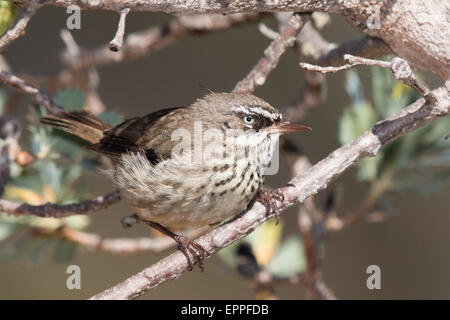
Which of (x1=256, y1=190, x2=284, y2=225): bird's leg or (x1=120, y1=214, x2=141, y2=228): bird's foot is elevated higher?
(x1=120, y1=214, x2=141, y2=228): bird's foot

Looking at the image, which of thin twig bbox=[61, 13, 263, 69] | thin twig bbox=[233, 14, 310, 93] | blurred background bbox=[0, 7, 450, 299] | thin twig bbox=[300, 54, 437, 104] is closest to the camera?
thin twig bbox=[300, 54, 437, 104]

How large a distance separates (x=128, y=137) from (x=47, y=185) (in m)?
0.53

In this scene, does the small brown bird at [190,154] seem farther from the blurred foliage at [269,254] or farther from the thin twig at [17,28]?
the thin twig at [17,28]

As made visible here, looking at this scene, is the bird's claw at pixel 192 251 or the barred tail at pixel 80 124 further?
the barred tail at pixel 80 124

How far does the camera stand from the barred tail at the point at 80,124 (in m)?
3.17

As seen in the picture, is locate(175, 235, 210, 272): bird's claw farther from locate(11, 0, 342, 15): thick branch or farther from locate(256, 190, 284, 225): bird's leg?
locate(11, 0, 342, 15): thick branch

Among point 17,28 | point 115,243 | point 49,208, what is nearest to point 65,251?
point 115,243

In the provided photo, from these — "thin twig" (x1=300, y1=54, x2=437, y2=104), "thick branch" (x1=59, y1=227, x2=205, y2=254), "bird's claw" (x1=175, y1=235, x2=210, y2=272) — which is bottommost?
"bird's claw" (x1=175, y1=235, x2=210, y2=272)

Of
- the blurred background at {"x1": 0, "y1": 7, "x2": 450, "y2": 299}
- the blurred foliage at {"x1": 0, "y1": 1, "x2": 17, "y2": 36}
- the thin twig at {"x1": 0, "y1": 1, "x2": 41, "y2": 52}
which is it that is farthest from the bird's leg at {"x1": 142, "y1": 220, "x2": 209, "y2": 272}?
the blurred background at {"x1": 0, "y1": 7, "x2": 450, "y2": 299}

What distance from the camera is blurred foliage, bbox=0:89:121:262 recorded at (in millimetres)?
3096

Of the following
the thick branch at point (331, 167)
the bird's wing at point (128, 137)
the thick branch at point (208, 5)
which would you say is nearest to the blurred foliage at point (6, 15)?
the thick branch at point (208, 5)

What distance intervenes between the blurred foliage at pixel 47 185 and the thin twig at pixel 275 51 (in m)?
0.67

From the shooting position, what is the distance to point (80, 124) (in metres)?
3.38

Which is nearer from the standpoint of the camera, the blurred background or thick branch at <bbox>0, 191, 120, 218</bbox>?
thick branch at <bbox>0, 191, 120, 218</bbox>
